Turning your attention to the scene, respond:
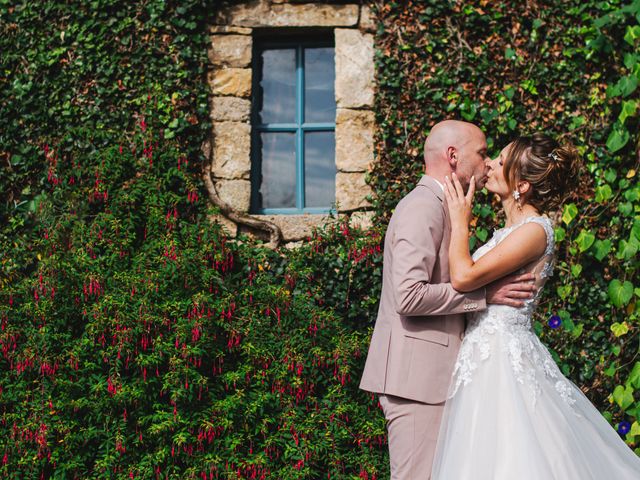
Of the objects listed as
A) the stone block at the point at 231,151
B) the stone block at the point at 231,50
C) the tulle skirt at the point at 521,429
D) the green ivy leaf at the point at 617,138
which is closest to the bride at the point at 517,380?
the tulle skirt at the point at 521,429

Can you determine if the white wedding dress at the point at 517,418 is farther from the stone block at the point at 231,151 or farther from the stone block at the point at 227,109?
the stone block at the point at 227,109

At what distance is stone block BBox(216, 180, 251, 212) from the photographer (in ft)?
17.1

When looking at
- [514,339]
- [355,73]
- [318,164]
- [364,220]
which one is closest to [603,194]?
[364,220]

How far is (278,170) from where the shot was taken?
5.48 m

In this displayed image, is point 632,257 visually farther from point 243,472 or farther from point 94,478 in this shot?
point 94,478

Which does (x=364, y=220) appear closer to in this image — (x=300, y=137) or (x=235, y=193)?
(x=300, y=137)

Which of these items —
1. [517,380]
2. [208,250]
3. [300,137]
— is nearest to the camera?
[517,380]

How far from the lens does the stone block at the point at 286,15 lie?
5.29 metres

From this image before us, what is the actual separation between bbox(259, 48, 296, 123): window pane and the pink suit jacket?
276 centimetres

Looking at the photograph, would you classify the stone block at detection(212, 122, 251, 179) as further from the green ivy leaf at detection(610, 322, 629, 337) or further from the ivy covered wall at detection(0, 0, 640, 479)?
the green ivy leaf at detection(610, 322, 629, 337)

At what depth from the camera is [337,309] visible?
499 centimetres

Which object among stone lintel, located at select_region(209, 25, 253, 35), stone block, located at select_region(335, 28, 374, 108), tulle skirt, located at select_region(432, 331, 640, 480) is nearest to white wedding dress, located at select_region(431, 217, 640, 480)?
tulle skirt, located at select_region(432, 331, 640, 480)

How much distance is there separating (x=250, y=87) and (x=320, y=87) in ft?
1.87

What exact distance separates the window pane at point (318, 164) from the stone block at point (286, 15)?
A: 2.78 ft
